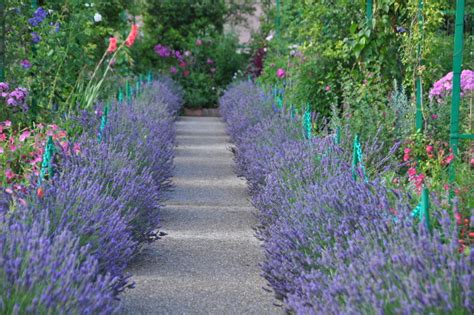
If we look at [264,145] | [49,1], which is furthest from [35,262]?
[49,1]

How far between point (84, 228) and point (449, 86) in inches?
164

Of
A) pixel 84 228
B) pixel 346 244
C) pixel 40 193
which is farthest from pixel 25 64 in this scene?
pixel 346 244

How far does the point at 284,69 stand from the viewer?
11.6 metres

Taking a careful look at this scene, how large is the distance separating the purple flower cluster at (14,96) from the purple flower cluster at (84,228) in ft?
1.71

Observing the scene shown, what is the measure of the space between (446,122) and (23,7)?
12.3 feet

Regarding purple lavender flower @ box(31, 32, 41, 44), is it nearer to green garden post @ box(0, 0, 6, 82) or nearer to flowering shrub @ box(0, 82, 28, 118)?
green garden post @ box(0, 0, 6, 82)

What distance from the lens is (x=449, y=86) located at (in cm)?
685

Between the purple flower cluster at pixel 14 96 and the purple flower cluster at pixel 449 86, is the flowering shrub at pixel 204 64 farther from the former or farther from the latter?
the purple flower cluster at pixel 14 96

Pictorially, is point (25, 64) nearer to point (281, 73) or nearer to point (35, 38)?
point (35, 38)

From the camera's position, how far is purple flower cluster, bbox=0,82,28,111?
6.30 meters

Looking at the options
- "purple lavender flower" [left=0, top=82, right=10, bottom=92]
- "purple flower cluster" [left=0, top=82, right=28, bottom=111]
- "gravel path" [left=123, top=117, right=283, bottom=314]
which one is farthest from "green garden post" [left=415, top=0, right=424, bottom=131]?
"purple lavender flower" [left=0, top=82, right=10, bottom=92]

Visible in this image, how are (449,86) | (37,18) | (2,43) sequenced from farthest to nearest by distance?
(37,18) → (2,43) → (449,86)

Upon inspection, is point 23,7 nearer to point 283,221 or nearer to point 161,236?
point 161,236

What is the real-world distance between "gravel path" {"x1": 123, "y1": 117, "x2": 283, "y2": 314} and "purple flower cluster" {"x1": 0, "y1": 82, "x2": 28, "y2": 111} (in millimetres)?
1372
